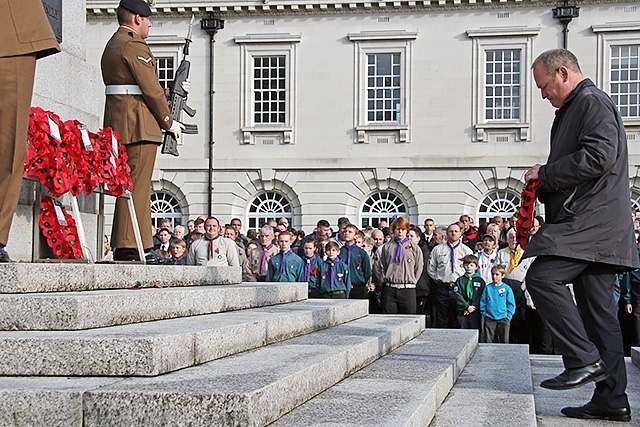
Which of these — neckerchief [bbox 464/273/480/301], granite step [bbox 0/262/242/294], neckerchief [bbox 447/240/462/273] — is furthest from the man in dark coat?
neckerchief [bbox 447/240/462/273]

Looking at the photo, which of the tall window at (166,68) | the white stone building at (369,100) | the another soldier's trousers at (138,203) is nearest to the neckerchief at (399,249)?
the another soldier's trousers at (138,203)

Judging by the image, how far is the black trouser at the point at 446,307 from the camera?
14.4 metres

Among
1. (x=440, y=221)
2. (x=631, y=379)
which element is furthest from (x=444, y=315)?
(x=440, y=221)

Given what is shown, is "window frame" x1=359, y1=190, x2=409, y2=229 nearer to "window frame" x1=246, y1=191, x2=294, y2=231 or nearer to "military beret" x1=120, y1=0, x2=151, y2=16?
"window frame" x1=246, y1=191, x2=294, y2=231

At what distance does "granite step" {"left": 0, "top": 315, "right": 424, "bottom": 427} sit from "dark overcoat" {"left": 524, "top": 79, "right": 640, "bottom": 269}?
5.47 ft

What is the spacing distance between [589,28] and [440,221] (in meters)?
7.49

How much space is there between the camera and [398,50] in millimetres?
31281

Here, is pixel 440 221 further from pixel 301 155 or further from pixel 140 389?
pixel 140 389

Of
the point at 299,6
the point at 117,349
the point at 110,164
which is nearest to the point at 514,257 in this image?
the point at 110,164

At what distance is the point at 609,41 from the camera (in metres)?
30.1

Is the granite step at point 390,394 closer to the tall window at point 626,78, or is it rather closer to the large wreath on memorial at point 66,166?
the large wreath on memorial at point 66,166

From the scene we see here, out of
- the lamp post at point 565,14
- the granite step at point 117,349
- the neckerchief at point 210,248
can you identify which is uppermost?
the lamp post at point 565,14

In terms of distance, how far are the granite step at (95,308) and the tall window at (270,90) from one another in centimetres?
2578

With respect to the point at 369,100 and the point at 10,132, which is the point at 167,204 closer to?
the point at 369,100
